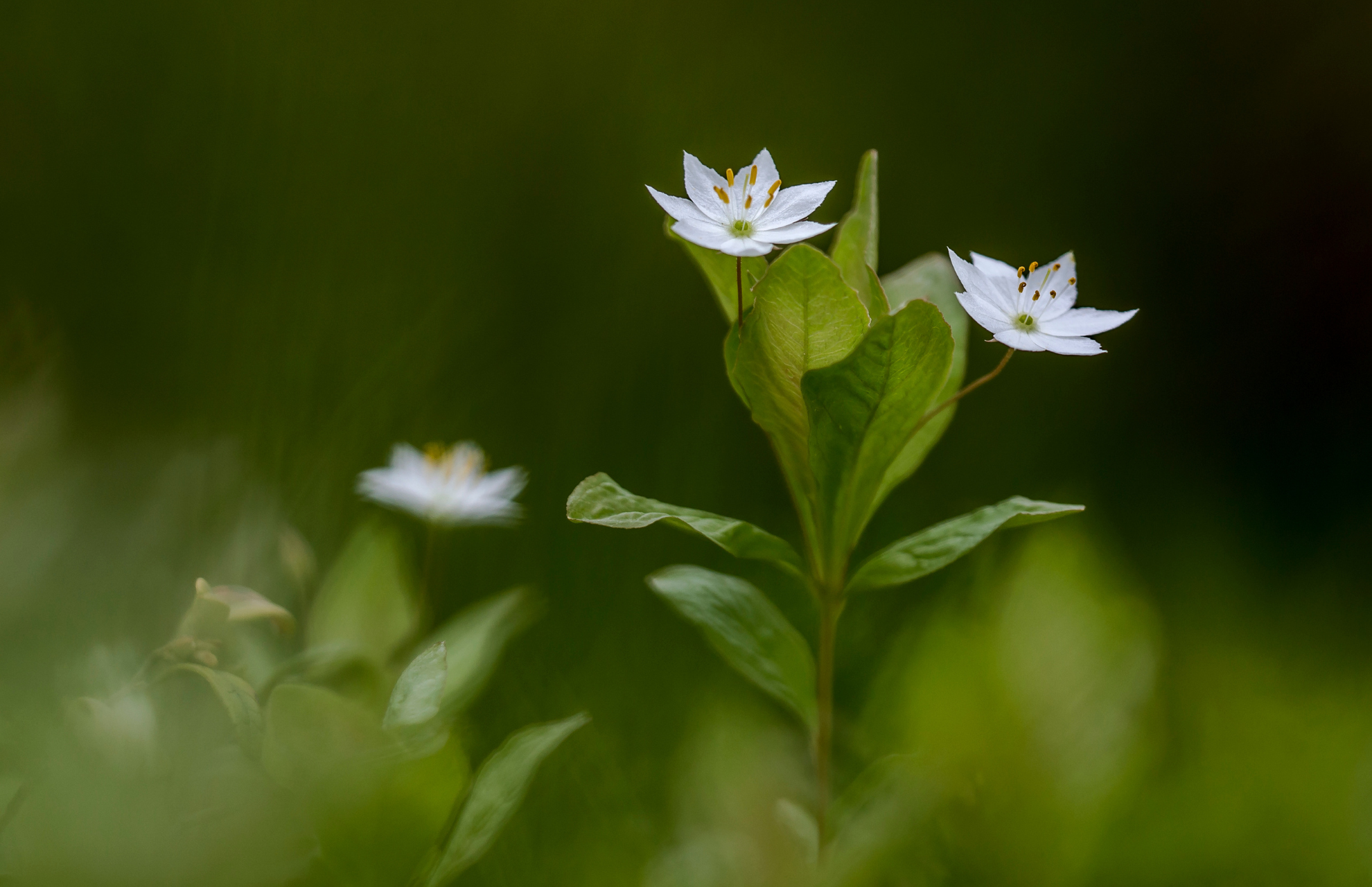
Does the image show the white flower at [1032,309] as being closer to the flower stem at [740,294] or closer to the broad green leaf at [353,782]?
the flower stem at [740,294]

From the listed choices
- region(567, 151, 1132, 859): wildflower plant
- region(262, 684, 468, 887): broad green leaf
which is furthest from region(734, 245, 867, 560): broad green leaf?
region(262, 684, 468, 887): broad green leaf

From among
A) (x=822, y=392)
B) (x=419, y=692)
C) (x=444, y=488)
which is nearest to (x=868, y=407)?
(x=822, y=392)

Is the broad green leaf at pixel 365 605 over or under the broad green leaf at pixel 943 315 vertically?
under

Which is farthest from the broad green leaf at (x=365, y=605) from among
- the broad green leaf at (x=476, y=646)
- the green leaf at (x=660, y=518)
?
the green leaf at (x=660, y=518)

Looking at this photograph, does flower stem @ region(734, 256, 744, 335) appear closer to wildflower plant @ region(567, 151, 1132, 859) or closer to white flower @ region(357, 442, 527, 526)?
wildflower plant @ region(567, 151, 1132, 859)

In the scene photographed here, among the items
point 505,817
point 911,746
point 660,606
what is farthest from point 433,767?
point 660,606

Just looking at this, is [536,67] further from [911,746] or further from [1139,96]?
[911,746]

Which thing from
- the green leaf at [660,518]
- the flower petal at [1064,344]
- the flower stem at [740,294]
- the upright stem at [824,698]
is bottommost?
the upright stem at [824,698]
